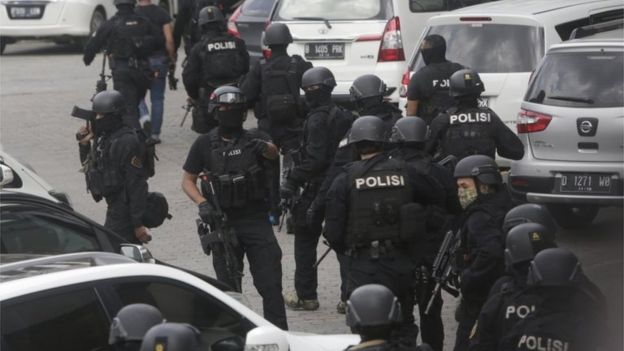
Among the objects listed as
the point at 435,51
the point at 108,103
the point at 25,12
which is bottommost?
the point at 25,12

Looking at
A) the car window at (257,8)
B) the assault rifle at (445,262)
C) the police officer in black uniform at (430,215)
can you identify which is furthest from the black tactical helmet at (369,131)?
the car window at (257,8)

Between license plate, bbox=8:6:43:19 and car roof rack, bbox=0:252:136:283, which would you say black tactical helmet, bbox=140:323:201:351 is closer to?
car roof rack, bbox=0:252:136:283

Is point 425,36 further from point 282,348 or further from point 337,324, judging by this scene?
point 282,348

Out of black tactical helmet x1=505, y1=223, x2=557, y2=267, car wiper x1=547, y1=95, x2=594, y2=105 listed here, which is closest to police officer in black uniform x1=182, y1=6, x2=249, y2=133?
car wiper x1=547, y1=95, x2=594, y2=105

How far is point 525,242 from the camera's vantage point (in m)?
6.93

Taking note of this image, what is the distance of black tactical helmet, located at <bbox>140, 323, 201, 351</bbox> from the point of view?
497 centimetres

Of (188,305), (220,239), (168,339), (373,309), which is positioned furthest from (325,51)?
(168,339)

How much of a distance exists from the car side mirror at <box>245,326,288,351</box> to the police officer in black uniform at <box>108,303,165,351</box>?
613 mm

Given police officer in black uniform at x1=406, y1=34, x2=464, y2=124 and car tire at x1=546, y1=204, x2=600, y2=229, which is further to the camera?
car tire at x1=546, y1=204, x2=600, y2=229

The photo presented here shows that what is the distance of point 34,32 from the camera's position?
73.5 feet

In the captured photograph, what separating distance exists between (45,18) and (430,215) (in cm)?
1493

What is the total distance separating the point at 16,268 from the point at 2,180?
3.03 meters

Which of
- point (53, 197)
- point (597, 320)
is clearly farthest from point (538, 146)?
point (597, 320)

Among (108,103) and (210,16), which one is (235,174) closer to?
(108,103)
